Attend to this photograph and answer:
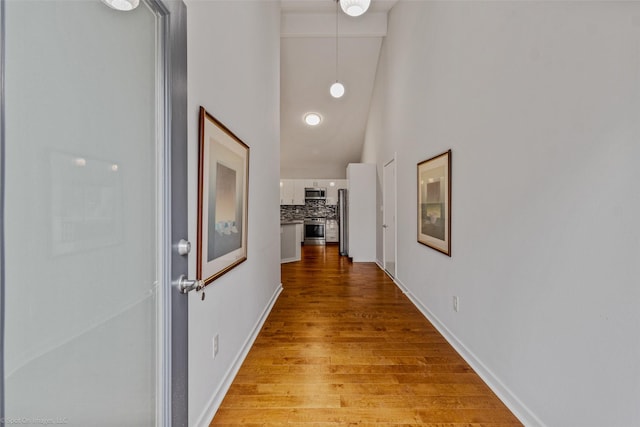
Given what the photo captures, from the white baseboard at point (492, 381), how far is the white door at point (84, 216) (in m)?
1.76

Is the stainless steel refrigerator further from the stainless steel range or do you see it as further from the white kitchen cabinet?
the white kitchen cabinet

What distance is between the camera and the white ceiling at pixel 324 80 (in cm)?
472

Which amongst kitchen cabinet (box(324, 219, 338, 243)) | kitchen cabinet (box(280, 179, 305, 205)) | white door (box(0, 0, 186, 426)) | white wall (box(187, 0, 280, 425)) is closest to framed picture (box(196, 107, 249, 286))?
white wall (box(187, 0, 280, 425))

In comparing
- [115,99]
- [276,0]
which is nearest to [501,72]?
[115,99]

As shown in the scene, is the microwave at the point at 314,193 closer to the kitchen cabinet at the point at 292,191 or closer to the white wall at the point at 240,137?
the kitchen cabinet at the point at 292,191

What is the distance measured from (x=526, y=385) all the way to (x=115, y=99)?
223cm

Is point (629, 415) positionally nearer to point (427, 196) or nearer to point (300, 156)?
point (427, 196)

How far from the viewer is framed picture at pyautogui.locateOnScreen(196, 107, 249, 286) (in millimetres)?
1403

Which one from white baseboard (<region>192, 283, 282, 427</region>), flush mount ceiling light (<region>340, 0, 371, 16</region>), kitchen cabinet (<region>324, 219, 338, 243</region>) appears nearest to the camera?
white baseboard (<region>192, 283, 282, 427</region>)

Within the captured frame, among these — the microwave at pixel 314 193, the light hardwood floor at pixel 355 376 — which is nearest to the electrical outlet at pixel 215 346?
the light hardwood floor at pixel 355 376

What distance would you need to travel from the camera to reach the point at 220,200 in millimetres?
1646

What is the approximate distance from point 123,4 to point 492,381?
2545 mm

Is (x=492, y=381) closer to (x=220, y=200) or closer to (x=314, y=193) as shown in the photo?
(x=220, y=200)

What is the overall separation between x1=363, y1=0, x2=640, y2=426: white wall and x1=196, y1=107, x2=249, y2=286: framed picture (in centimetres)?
168
